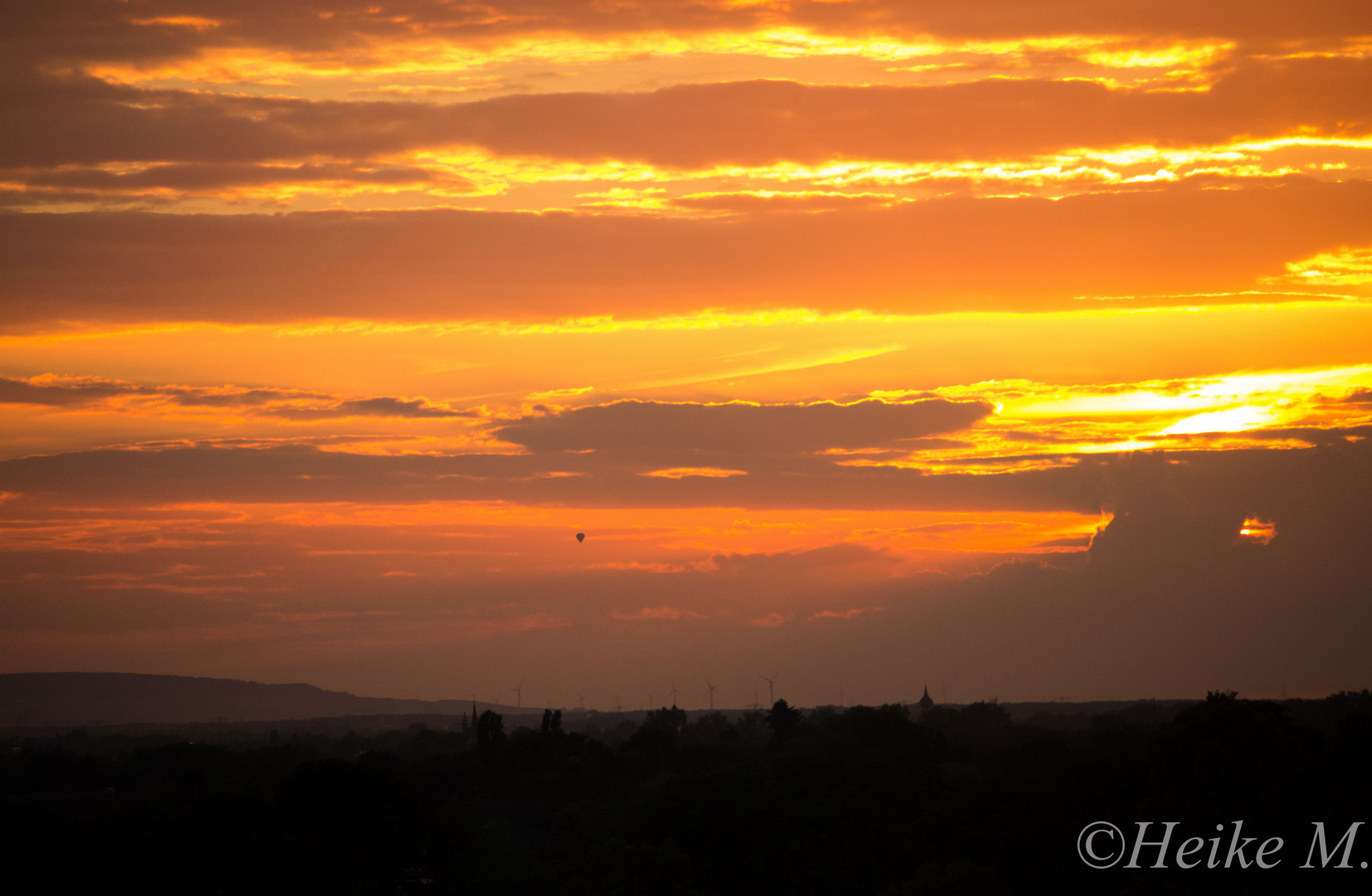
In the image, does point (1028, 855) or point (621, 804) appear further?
point (621, 804)

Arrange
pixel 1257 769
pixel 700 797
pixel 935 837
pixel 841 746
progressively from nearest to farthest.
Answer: pixel 1257 769 < pixel 935 837 < pixel 700 797 < pixel 841 746

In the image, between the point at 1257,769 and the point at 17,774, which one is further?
the point at 17,774

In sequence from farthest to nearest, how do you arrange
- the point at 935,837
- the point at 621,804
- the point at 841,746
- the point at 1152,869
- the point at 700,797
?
the point at 841,746 < the point at 621,804 < the point at 700,797 < the point at 935,837 < the point at 1152,869

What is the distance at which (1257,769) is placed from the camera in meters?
81.3

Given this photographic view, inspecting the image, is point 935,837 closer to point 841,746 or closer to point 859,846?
point 859,846

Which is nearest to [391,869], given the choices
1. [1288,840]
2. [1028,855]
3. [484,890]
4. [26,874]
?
[484,890]

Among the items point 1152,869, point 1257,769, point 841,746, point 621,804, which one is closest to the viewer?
point 1152,869

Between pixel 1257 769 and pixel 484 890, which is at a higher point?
pixel 1257 769

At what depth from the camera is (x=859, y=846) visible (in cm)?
9250

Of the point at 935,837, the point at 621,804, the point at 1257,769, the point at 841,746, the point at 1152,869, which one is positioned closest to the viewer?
the point at 1152,869

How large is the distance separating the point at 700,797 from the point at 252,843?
32804mm

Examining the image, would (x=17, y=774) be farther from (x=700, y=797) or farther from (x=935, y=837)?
(x=935, y=837)

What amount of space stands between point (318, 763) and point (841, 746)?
8787 centimetres

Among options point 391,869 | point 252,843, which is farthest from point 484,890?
point 252,843
